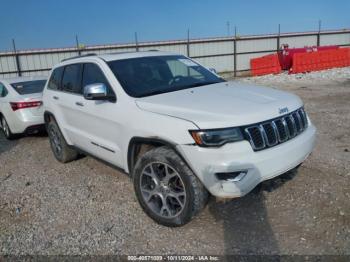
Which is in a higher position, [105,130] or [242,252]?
[105,130]

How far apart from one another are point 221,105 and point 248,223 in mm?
1267

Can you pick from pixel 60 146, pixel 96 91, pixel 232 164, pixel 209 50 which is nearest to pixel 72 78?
pixel 60 146

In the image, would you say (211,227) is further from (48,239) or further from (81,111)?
(81,111)

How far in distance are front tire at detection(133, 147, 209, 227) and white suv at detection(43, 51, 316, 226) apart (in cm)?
1

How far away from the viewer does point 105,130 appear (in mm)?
4457

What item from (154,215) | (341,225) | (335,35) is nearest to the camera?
(341,225)

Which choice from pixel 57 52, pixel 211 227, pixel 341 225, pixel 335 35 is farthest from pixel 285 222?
pixel 335 35

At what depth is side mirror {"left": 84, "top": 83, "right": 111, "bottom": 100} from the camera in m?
4.09

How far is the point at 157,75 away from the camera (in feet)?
15.2

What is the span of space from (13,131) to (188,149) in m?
5.91

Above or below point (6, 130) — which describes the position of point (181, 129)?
above

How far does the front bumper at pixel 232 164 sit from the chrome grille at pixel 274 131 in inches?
2.8

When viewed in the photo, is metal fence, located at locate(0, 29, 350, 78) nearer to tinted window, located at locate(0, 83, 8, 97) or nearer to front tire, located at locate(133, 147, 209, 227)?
tinted window, located at locate(0, 83, 8, 97)

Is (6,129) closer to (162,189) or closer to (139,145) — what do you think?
(139,145)
